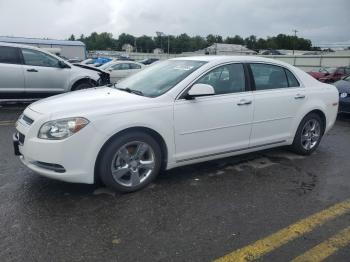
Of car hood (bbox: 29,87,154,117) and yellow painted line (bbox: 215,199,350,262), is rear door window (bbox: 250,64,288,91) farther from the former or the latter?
yellow painted line (bbox: 215,199,350,262)

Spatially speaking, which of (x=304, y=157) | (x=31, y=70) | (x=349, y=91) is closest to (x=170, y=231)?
(x=304, y=157)

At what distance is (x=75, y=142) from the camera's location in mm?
3838

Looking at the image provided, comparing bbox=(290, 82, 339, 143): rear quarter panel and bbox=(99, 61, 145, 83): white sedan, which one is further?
bbox=(99, 61, 145, 83): white sedan

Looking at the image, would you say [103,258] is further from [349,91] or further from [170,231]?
[349,91]

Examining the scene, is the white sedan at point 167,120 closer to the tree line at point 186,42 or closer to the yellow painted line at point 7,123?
the yellow painted line at point 7,123

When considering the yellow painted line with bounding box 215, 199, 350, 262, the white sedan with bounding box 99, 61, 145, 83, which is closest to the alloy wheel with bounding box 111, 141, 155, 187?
the yellow painted line with bounding box 215, 199, 350, 262

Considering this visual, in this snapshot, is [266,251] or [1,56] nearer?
[266,251]

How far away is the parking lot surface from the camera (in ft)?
10.2

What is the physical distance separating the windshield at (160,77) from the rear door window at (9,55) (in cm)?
508

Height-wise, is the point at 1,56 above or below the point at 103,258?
above

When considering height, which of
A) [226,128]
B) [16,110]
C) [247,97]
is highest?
[247,97]

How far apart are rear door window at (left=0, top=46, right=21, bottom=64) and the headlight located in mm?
6203

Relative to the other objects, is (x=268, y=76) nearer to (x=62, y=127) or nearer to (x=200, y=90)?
(x=200, y=90)

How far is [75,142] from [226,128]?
75.8 inches
